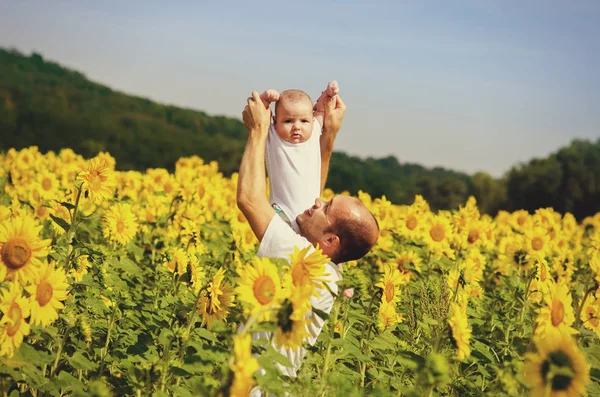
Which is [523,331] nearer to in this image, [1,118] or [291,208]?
[291,208]

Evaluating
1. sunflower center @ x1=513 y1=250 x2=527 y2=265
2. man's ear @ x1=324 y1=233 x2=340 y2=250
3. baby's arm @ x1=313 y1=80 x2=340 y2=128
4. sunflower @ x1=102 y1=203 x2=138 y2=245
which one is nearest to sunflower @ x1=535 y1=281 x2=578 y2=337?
man's ear @ x1=324 y1=233 x2=340 y2=250

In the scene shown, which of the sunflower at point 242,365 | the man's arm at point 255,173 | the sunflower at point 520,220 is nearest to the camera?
the sunflower at point 242,365

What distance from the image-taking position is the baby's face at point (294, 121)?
321 centimetres

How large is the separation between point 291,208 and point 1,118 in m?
30.9

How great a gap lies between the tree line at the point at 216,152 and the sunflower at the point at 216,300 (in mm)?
18062

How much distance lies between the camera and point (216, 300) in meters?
3.02

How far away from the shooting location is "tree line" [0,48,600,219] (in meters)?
29.9

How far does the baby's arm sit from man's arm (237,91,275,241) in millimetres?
490

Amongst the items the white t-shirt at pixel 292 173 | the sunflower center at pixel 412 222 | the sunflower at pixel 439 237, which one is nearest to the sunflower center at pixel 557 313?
the white t-shirt at pixel 292 173

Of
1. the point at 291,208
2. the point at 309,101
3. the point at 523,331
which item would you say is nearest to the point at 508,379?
the point at 291,208

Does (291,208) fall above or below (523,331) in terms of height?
above

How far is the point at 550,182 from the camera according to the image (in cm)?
3431

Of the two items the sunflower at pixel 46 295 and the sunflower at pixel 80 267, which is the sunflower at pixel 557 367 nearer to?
the sunflower at pixel 46 295

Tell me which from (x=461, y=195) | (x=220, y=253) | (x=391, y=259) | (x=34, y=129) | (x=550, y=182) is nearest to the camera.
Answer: (x=220, y=253)
